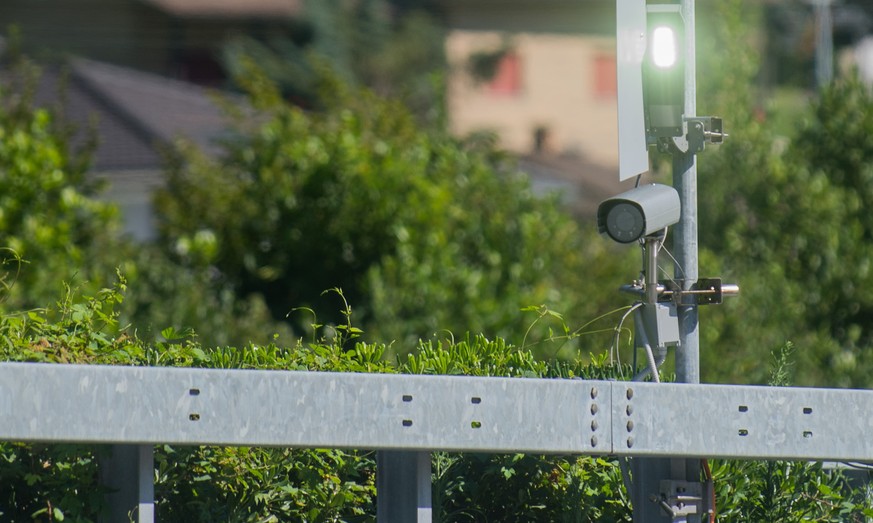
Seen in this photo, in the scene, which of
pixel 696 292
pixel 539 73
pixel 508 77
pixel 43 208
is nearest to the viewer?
pixel 696 292

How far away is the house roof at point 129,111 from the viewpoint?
97.1 ft

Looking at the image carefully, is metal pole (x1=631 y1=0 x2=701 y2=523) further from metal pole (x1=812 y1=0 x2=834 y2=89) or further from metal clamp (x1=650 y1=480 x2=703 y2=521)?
metal pole (x1=812 y1=0 x2=834 y2=89)

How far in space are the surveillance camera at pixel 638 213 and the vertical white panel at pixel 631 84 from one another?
17 cm

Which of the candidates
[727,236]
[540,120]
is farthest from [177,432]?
[540,120]

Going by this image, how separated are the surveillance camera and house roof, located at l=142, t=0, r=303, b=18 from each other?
5312 centimetres

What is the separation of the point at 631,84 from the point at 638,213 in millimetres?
542

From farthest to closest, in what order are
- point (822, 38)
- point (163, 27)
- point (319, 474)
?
1. point (163, 27)
2. point (822, 38)
3. point (319, 474)

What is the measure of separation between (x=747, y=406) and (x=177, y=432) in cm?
159

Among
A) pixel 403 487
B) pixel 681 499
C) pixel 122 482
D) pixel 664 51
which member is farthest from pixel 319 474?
pixel 664 51

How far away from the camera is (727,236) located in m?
12.6

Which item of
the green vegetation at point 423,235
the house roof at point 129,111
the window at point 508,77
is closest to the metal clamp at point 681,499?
the green vegetation at point 423,235

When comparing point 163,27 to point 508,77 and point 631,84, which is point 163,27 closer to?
point 508,77

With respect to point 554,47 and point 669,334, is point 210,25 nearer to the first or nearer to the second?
point 554,47

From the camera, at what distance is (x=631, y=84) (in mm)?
4211
